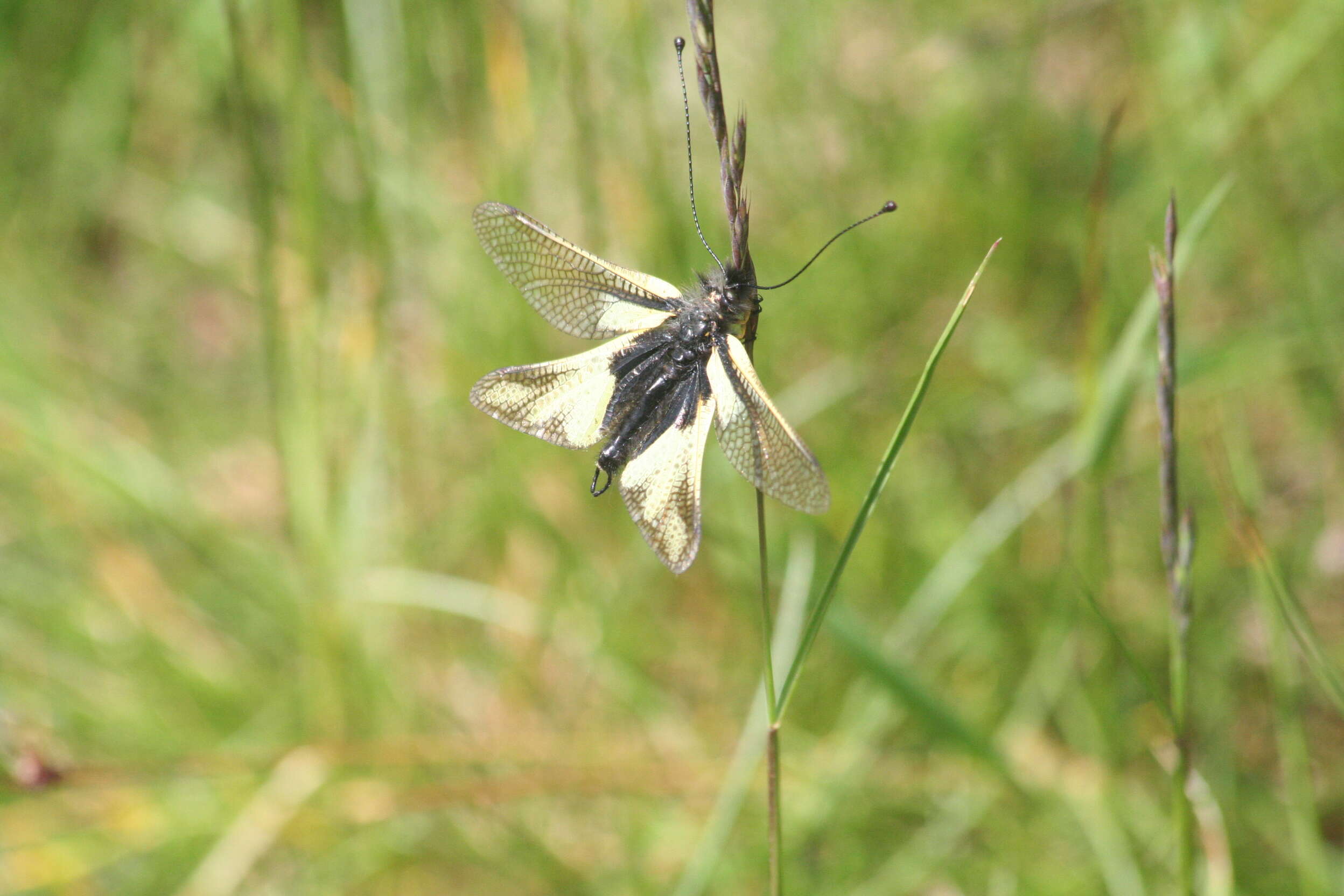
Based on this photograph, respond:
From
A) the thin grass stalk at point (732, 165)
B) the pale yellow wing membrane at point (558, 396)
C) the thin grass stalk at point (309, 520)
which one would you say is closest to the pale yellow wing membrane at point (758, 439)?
the thin grass stalk at point (732, 165)

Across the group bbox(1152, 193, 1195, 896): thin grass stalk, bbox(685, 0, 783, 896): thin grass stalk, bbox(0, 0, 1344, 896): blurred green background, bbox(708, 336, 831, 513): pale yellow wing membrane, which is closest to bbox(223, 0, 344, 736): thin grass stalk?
bbox(0, 0, 1344, 896): blurred green background

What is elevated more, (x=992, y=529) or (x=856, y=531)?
(x=992, y=529)

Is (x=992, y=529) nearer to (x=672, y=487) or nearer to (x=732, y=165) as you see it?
(x=672, y=487)

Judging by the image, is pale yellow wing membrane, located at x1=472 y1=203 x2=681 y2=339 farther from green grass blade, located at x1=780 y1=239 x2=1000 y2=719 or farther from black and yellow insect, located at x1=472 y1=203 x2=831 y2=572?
green grass blade, located at x1=780 y1=239 x2=1000 y2=719

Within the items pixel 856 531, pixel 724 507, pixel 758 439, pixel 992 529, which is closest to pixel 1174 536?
pixel 856 531

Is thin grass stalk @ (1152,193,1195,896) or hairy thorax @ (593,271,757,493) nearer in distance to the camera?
thin grass stalk @ (1152,193,1195,896)

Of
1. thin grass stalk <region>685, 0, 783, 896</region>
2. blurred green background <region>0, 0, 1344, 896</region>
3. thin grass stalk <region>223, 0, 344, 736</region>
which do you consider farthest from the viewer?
thin grass stalk <region>223, 0, 344, 736</region>

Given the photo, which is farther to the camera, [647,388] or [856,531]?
[647,388]

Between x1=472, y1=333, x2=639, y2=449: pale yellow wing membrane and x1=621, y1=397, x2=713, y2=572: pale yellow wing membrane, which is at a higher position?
x1=472, y1=333, x2=639, y2=449: pale yellow wing membrane
